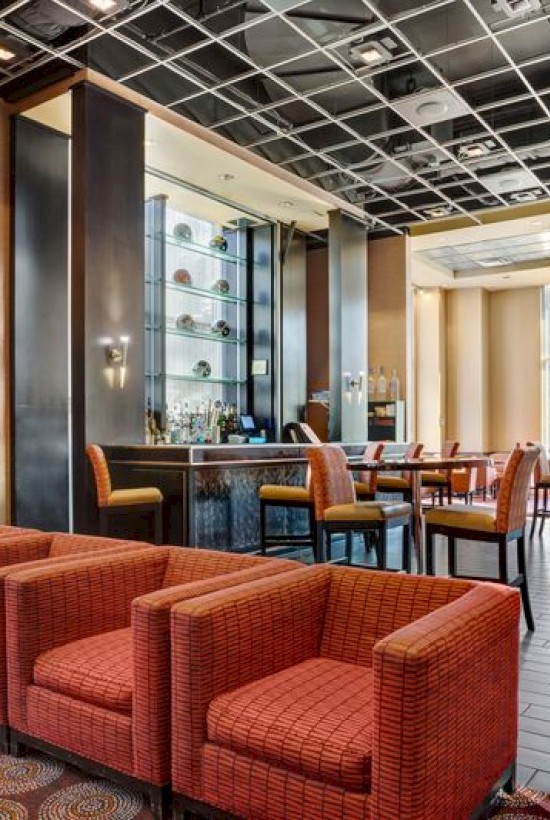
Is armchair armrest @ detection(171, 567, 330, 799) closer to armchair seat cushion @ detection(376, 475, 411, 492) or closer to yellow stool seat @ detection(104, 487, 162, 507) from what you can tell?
yellow stool seat @ detection(104, 487, 162, 507)

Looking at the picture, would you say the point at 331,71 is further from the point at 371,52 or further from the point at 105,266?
the point at 105,266

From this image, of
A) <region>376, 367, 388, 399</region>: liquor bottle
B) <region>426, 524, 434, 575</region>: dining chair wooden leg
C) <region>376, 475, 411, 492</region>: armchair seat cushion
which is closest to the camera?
<region>426, 524, 434, 575</region>: dining chair wooden leg

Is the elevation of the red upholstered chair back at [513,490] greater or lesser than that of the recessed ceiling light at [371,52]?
lesser

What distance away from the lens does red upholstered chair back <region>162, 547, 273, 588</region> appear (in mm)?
2506

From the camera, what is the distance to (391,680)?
153 cm

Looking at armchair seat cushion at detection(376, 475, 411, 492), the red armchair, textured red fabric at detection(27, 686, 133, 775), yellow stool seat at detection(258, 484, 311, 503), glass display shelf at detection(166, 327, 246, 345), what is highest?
glass display shelf at detection(166, 327, 246, 345)

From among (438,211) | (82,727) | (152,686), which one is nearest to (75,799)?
(82,727)

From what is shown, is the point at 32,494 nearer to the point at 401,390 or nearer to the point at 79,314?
the point at 79,314

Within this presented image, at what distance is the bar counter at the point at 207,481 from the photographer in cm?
530

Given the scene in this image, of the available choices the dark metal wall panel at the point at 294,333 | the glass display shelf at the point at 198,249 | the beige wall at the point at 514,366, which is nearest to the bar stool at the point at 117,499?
the glass display shelf at the point at 198,249

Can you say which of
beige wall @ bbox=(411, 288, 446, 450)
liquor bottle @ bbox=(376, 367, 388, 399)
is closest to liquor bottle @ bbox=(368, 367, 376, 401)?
liquor bottle @ bbox=(376, 367, 388, 399)

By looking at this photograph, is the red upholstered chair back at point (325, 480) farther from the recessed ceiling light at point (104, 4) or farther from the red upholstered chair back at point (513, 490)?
the recessed ceiling light at point (104, 4)

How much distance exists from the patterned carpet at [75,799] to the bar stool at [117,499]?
2745mm

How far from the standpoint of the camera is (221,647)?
1.87 m
